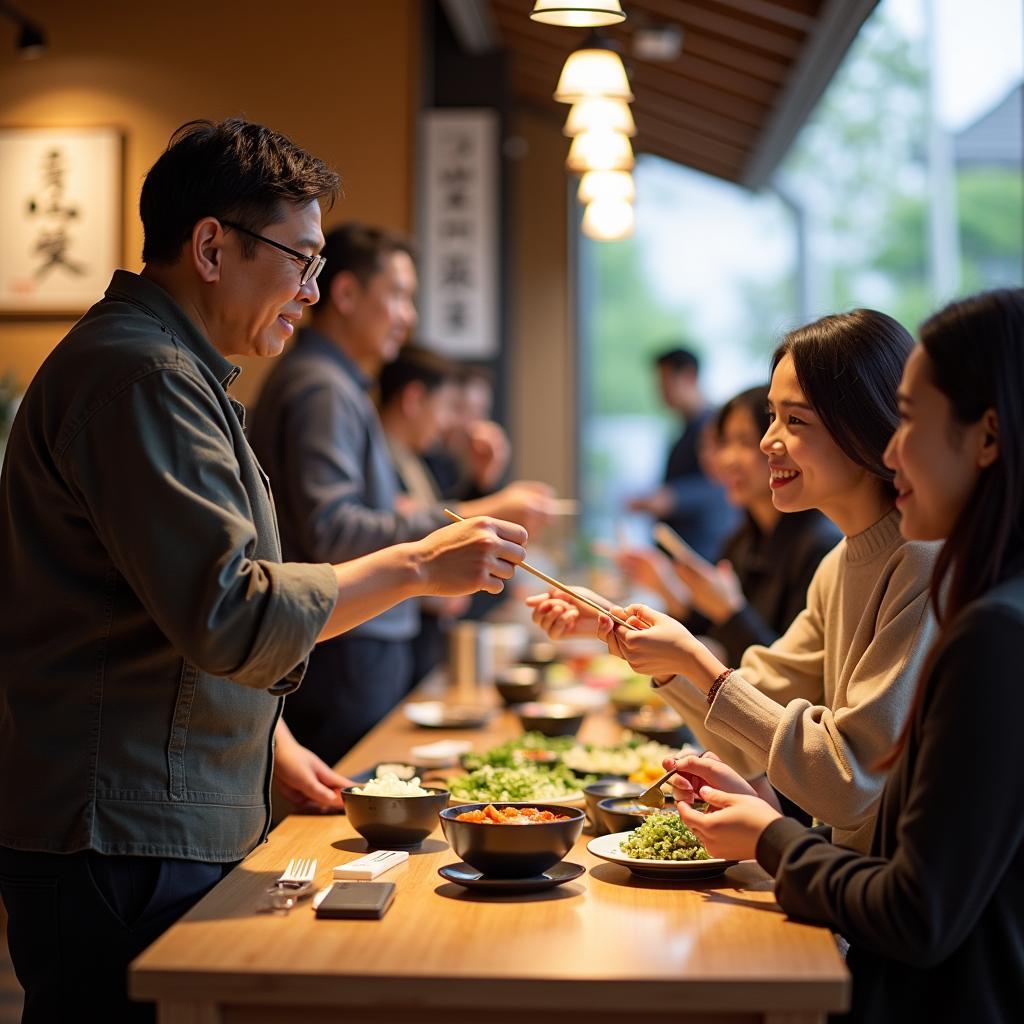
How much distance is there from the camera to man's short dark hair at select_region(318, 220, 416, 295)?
141 inches

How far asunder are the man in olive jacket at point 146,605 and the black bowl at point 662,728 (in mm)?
1149

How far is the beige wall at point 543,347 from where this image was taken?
9727 millimetres

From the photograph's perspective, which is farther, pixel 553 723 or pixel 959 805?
pixel 553 723

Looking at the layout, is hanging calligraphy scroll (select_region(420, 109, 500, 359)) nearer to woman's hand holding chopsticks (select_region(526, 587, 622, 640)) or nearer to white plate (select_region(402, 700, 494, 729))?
white plate (select_region(402, 700, 494, 729))

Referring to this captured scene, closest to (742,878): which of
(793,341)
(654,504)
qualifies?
(793,341)

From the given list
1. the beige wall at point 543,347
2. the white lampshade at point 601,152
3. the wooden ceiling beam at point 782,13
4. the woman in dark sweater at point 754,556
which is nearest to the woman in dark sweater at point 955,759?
the woman in dark sweater at point 754,556

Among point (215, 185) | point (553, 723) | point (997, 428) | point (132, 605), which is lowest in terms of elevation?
point (553, 723)

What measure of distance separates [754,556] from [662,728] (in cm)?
91

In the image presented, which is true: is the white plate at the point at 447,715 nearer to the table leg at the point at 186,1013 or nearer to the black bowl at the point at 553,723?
the black bowl at the point at 553,723

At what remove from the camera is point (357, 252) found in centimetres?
359

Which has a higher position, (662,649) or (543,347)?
(543,347)

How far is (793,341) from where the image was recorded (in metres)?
1.97

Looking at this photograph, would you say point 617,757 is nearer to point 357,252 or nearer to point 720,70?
point 357,252

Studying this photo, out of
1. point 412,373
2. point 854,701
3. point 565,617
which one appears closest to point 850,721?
point 854,701
